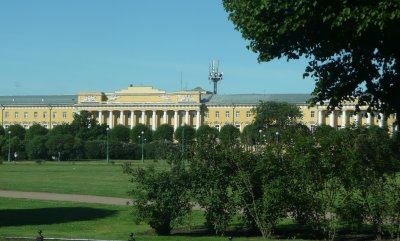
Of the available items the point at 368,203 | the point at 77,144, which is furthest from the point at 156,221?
the point at 77,144

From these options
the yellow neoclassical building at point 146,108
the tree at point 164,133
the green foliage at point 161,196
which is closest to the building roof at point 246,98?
the yellow neoclassical building at point 146,108

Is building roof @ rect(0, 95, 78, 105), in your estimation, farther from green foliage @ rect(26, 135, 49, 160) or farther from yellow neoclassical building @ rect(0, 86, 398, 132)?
green foliage @ rect(26, 135, 49, 160)

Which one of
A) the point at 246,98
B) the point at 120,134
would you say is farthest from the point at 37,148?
the point at 246,98

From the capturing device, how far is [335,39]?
15.3 metres

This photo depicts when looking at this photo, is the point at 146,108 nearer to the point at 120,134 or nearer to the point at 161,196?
the point at 120,134

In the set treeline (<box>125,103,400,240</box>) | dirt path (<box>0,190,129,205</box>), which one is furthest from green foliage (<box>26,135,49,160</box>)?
treeline (<box>125,103,400,240</box>)

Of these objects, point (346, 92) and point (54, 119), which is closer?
point (346, 92)

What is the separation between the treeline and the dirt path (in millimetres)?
10035

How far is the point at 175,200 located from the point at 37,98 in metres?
127

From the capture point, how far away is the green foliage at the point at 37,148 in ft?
308

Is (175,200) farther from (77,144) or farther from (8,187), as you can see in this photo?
(77,144)

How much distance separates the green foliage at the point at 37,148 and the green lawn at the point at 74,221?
217 ft

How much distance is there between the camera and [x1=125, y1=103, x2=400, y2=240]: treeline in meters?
16.3

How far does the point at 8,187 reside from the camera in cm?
3672
